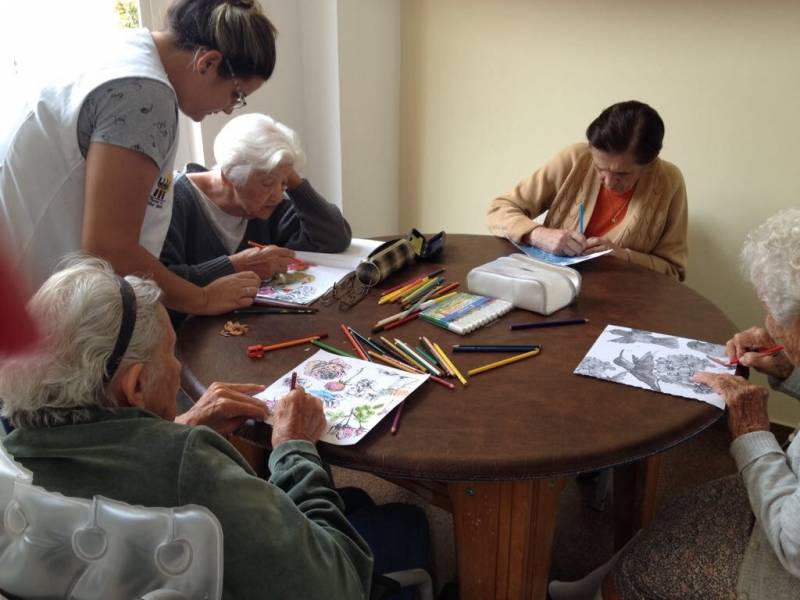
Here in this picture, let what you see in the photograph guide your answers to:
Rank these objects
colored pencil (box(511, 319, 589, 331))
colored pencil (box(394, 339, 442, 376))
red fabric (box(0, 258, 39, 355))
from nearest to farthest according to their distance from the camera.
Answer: red fabric (box(0, 258, 39, 355)) → colored pencil (box(394, 339, 442, 376)) → colored pencil (box(511, 319, 589, 331))

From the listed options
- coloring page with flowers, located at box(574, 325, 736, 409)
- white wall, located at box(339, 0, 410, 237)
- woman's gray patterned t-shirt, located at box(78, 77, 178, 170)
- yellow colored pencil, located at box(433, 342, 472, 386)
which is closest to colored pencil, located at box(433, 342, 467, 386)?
yellow colored pencil, located at box(433, 342, 472, 386)

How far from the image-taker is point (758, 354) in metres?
1.33

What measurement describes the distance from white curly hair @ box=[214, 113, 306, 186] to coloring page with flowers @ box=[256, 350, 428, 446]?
0.71 meters

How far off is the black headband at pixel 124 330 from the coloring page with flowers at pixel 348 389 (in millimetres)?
357

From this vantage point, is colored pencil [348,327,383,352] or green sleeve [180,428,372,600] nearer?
green sleeve [180,428,372,600]

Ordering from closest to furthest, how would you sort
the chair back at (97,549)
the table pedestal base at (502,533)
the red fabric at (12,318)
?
the red fabric at (12,318) < the chair back at (97,549) < the table pedestal base at (502,533)

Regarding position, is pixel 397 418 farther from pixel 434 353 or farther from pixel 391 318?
pixel 391 318

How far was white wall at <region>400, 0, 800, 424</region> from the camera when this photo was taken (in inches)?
87.5

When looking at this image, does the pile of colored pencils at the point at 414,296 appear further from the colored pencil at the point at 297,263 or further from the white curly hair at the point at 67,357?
the white curly hair at the point at 67,357

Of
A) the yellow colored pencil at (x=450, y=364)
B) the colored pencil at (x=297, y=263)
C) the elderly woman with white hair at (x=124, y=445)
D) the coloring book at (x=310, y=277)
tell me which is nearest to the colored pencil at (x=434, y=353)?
the yellow colored pencil at (x=450, y=364)

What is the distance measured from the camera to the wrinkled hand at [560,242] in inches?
78.5

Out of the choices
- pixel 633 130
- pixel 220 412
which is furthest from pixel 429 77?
pixel 220 412

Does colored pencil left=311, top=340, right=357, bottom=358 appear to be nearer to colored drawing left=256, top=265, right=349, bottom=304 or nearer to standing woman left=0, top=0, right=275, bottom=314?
colored drawing left=256, top=265, right=349, bottom=304

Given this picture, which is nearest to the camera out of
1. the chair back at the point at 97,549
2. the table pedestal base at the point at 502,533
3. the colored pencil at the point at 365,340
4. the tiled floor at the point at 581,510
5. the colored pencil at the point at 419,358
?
the chair back at the point at 97,549
